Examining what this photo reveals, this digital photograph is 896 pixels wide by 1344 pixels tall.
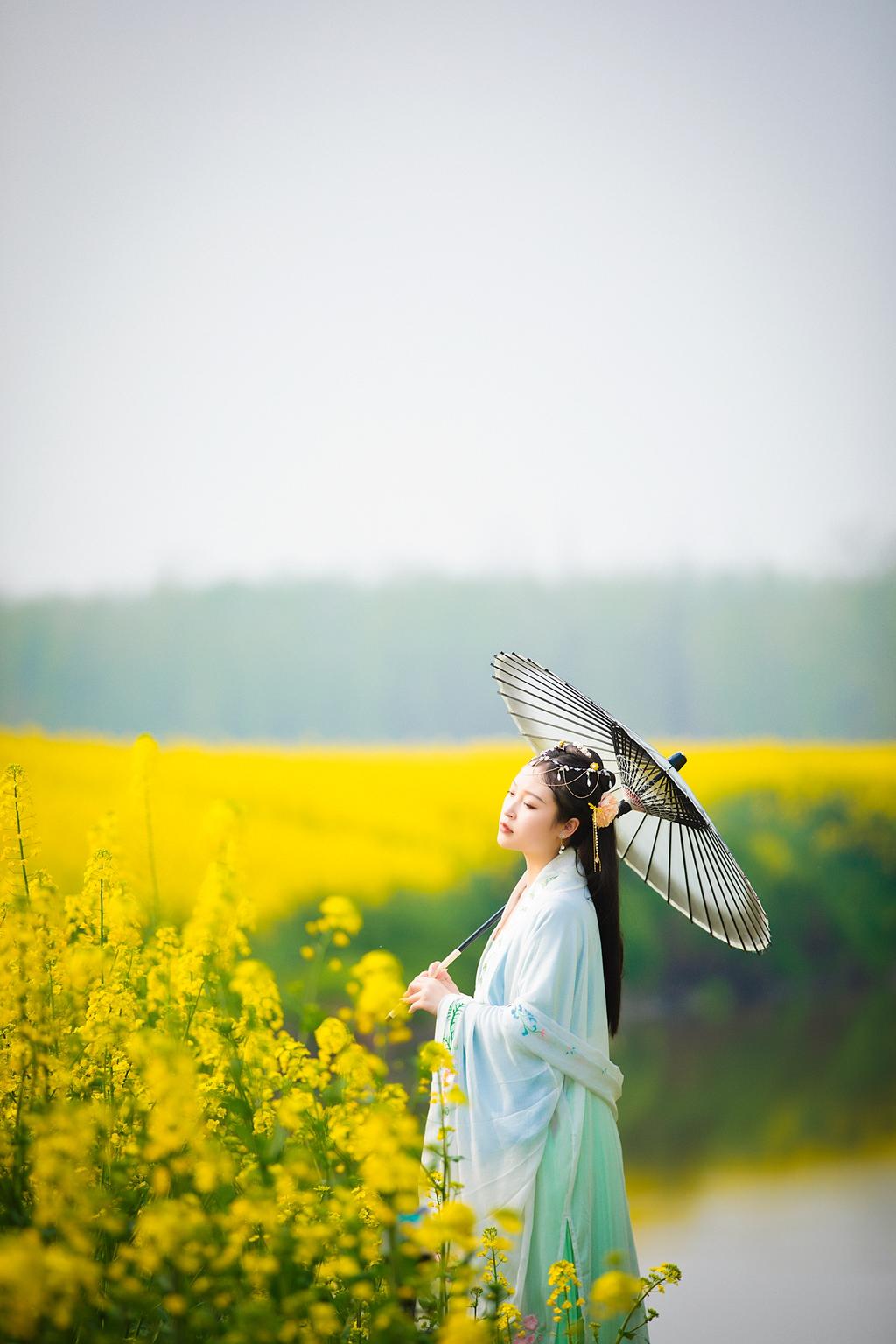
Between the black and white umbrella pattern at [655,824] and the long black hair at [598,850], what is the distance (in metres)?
0.05

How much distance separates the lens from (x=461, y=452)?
469 cm

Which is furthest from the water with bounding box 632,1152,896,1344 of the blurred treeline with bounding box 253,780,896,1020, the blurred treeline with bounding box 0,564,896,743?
the blurred treeline with bounding box 0,564,896,743

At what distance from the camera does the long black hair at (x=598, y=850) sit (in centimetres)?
168

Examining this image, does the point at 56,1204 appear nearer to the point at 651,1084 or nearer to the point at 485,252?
the point at 651,1084

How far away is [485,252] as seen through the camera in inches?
182

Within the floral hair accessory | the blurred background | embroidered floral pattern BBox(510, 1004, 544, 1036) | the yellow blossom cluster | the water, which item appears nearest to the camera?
the yellow blossom cluster

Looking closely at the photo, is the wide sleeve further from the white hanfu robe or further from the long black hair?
the long black hair

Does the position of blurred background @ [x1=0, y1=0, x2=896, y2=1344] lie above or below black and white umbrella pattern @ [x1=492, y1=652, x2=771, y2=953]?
above

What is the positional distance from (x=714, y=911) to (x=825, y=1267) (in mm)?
1723

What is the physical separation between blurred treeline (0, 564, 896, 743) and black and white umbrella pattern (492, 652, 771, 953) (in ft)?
9.61

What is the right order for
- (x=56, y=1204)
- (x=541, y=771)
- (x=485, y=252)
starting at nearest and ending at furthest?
(x=56, y=1204) < (x=541, y=771) < (x=485, y=252)

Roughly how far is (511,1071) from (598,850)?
Answer: 31 centimetres

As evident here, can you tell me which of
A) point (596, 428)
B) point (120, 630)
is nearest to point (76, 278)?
point (120, 630)

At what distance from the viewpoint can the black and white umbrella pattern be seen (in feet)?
Result: 5.66
